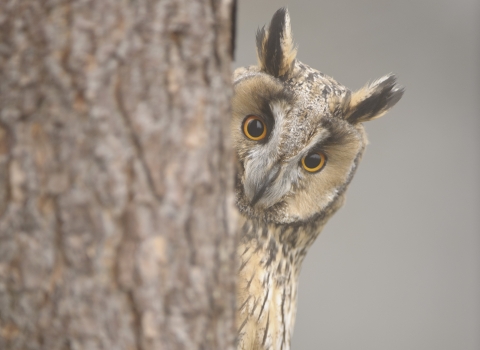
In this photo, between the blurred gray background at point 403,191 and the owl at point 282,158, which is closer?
the owl at point 282,158

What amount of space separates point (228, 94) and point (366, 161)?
2.94 metres

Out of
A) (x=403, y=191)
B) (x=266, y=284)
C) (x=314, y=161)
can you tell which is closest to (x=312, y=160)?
(x=314, y=161)

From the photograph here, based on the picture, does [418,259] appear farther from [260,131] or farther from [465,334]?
[260,131]

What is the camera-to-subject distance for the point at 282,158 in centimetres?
139

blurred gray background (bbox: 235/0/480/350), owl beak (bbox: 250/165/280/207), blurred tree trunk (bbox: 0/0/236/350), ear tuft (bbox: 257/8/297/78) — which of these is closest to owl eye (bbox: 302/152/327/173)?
owl beak (bbox: 250/165/280/207)

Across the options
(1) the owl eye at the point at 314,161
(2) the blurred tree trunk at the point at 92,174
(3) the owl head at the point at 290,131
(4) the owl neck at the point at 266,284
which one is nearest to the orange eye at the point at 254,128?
(3) the owl head at the point at 290,131

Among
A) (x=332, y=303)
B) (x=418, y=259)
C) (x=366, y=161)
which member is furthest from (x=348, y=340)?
(x=366, y=161)

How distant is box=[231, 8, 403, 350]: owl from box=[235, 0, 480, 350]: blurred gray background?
1852mm

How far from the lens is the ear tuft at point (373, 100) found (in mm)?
1521

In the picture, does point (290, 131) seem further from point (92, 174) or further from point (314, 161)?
point (92, 174)

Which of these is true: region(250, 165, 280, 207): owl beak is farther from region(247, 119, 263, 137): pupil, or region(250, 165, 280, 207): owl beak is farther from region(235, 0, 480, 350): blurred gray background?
region(235, 0, 480, 350): blurred gray background

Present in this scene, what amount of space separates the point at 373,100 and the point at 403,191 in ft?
7.09

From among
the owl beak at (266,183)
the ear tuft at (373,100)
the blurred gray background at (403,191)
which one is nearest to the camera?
the owl beak at (266,183)

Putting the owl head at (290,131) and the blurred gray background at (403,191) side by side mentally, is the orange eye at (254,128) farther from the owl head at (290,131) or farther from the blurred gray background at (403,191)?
the blurred gray background at (403,191)
